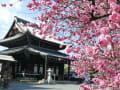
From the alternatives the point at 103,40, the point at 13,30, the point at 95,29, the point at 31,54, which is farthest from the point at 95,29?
the point at 13,30

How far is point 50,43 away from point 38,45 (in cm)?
188

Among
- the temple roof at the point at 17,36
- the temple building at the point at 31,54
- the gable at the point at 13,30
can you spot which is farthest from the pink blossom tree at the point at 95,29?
the gable at the point at 13,30

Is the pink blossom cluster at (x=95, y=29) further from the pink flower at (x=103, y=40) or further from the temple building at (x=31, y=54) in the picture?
the temple building at (x=31, y=54)

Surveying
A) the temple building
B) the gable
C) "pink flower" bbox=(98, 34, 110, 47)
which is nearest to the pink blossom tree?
"pink flower" bbox=(98, 34, 110, 47)

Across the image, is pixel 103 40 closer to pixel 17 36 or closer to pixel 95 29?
pixel 95 29

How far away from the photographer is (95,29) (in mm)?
4762

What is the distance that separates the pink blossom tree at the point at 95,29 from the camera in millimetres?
2518

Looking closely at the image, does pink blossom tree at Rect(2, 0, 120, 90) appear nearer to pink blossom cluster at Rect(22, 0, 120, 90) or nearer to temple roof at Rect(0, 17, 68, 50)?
pink blossom cluster at Rect(22, 0, 120, 90)

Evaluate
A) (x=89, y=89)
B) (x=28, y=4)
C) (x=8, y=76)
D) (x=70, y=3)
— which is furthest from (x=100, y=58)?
(x=8, y=76)

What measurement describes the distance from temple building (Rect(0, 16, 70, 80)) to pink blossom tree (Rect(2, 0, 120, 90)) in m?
12.8

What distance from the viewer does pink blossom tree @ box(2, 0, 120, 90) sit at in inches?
99.1

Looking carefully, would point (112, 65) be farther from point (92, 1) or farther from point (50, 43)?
point (50, 43)

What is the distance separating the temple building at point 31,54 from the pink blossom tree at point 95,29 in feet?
41.9

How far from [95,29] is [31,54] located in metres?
16.3
